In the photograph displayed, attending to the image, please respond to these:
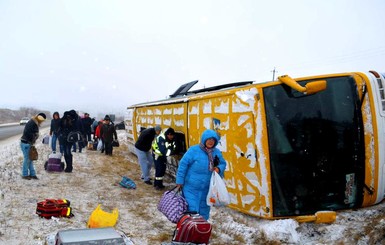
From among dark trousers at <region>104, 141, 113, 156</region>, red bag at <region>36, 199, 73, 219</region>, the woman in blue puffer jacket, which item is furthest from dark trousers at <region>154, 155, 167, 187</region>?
dark trousers at <region>104, 141, 113, 156</region>

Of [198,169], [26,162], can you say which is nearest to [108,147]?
[26,162]

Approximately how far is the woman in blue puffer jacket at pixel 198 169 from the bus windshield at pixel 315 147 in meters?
1.03

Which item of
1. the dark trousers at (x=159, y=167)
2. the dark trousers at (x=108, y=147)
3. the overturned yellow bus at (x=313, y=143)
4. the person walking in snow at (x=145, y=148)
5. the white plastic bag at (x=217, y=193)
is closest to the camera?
the white plastic bag at (x=217, y=193)

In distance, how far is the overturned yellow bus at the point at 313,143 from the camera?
545cm

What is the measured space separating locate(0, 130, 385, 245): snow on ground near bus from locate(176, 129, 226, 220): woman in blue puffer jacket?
2.92 feet

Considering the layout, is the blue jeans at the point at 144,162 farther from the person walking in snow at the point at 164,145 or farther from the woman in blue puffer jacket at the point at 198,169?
the woman in blue puffer jacket at the point at 198,169

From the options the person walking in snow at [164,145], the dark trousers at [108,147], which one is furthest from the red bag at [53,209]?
the dark trousers at [108,147]

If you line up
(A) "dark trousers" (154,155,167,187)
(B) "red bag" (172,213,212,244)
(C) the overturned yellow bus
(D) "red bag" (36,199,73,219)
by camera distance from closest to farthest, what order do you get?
(B) "red bag" (172,213,212,244) < (C) the overturned yellow bus < (D) "red bag" (36,199,73,219) < (A) "dark trousers" (154,155,167,187)

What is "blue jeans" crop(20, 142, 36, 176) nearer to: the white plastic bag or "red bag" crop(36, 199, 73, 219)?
"red bag" crop(36, 199, 73, 219)

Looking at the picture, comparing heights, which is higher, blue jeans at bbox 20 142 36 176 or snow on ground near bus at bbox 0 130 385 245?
blue jeans at bbox 20 142 36 176

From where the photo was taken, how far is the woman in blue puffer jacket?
4.95 m

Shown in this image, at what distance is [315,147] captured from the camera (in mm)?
5520

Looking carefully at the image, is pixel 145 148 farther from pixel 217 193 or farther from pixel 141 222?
pixel 217 193

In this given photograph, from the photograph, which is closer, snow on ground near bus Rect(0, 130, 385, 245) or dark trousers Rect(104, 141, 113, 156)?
snow on ground near bus Rect(0, 130, 385, 245)
